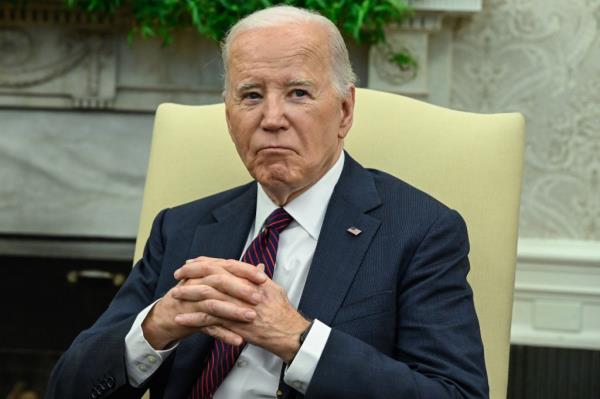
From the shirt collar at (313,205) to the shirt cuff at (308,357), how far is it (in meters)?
0.26

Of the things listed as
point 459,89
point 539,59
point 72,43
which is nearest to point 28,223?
point 72,43

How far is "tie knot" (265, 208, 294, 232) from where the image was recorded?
170 centimetres

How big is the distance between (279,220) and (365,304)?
0.77 ft

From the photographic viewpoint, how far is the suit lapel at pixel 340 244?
62.3 inches

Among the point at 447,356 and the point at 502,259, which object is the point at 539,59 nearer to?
the point at 502,259

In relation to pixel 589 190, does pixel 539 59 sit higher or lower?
higher

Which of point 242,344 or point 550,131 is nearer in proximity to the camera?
point 242,344

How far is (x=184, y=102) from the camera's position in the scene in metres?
3.24

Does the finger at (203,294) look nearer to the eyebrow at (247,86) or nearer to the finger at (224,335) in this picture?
the finger at (224,335)

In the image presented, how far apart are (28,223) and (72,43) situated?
62cm

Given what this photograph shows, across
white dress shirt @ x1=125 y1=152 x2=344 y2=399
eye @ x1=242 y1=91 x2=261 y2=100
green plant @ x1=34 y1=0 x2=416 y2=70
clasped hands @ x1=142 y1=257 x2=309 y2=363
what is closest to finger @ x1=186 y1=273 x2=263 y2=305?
clasped hands @ x1=142 y1=257 x2=309 y2=363

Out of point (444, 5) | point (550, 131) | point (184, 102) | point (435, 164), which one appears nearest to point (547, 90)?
point (550, 131)

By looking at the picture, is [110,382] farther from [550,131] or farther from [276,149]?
[550,131]

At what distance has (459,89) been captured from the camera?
321 cm
